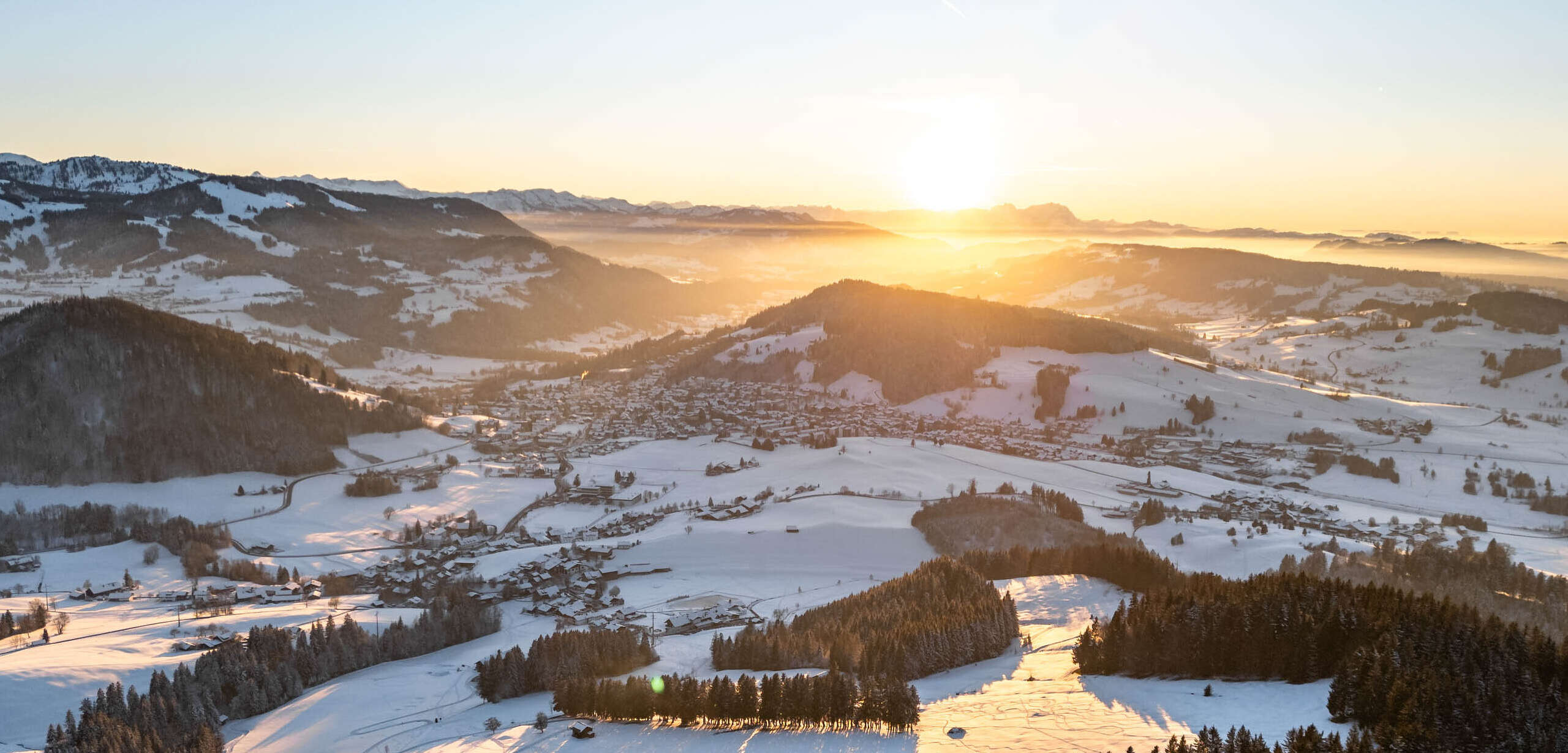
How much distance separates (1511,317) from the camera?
486 ft

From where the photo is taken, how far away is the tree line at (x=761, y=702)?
30125mm

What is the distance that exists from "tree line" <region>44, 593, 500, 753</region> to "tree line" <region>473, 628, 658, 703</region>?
5828mm

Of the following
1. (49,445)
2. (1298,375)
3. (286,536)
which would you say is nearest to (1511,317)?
(1298,375)

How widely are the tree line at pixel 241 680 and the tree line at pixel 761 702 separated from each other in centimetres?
1263

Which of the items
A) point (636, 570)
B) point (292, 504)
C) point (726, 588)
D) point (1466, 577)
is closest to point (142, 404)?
point (292, 504)

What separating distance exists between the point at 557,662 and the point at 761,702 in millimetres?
11450

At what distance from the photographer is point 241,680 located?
37.2 m

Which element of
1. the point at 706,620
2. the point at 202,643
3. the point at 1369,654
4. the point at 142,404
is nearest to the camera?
the point at 1369,654

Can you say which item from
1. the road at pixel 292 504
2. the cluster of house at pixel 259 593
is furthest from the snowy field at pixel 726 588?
the cluster of house at pixel 259 593

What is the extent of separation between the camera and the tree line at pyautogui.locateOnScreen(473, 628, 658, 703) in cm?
3834

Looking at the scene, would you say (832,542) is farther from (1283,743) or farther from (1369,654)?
(1283,743)

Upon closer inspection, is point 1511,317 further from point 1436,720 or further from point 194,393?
point 194,393

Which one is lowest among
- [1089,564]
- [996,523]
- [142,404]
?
[996,523]

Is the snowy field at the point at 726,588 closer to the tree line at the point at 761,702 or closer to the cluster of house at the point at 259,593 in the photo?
the tree line at the point at 761,702
